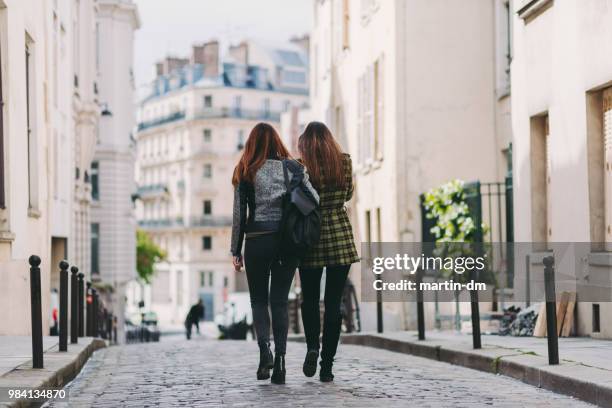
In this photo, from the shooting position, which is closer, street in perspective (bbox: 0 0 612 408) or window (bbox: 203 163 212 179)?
street in perspective (bbox: 0 0 612 408)

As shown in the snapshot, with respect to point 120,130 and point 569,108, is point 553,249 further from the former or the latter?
point 120,130

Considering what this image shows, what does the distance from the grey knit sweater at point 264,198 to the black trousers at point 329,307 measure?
18.0 inches

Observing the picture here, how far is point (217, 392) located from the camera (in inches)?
354

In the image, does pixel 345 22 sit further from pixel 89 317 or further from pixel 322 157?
pixel 322 157

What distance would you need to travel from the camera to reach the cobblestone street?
843 centimetres

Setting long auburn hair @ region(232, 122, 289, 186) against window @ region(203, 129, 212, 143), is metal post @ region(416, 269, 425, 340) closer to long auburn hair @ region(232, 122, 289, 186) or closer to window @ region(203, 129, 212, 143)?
long auburn hair @ region(232, 122, 289, 186)

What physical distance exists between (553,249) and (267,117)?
87.8 meters

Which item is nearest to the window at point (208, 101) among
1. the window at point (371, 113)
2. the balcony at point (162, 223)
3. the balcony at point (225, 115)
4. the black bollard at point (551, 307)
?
the balcony at point (225, 115)

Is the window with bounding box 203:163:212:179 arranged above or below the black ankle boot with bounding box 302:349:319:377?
above

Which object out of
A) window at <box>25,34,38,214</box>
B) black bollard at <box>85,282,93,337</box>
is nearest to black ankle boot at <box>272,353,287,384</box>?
window at <box>25,34,38,214</box>

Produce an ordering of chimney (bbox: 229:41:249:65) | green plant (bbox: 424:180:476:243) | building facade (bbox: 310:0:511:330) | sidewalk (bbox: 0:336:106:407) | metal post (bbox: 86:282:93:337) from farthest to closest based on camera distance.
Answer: chimney (bbox: 229:41:249:65)
building facade (bbox: 310:0:511:330)
green plant (bbox: 424:180:476:243)
metal post (bbox: 86:282:93:337)
sidewalk (bbox: 0:336:106:407)

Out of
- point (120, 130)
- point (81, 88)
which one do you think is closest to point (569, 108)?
point (81, 88)

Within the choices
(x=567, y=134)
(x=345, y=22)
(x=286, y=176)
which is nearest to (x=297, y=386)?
(x=286, y=176)

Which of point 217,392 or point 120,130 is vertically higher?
point 120,130
